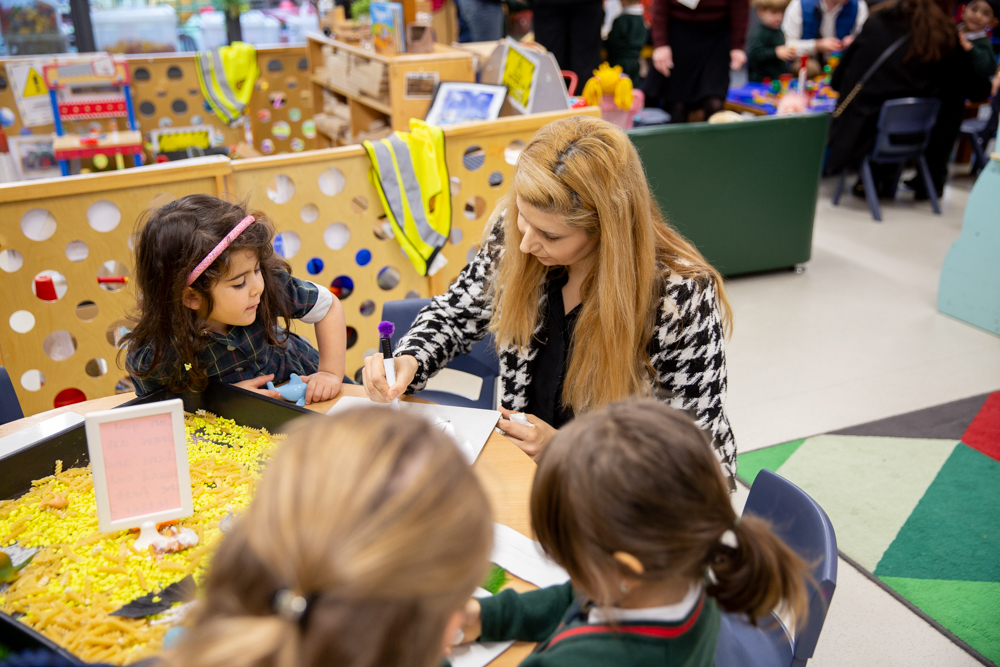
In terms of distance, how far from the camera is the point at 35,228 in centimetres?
209

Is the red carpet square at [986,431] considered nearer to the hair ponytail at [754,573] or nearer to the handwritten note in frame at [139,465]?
the hair ponytail at [754,573]

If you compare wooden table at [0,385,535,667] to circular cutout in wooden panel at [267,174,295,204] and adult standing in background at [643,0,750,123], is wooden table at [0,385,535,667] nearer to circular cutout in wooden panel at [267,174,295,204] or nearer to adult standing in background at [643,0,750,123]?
circular cutout in wooden panel at [267,174,295,204]

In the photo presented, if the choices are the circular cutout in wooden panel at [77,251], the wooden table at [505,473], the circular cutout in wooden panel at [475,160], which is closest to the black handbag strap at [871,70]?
the circular cutout in wooden panel at [475,160]

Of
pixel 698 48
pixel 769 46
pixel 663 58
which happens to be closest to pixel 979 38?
pixel 769 46

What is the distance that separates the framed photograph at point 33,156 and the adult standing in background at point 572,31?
2.78 meters

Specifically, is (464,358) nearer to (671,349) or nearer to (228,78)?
(671,349)

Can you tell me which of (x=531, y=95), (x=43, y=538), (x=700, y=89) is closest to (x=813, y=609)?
(x=43, y=538)

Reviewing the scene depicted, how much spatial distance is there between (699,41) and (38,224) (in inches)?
152

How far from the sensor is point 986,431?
278 centimetres

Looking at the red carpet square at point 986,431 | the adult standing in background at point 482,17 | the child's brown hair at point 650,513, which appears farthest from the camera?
the adult standing in background at point 482,17

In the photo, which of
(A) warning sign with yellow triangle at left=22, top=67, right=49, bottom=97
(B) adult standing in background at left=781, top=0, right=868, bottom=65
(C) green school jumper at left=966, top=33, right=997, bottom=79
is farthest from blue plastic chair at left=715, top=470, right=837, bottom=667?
(B) adult standing in background at left=781, top=0, right=868, bottom=65

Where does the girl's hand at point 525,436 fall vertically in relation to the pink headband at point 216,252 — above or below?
below

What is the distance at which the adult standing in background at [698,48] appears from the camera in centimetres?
454

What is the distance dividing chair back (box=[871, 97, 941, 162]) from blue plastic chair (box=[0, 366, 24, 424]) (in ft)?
15.7
